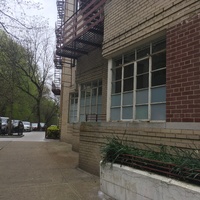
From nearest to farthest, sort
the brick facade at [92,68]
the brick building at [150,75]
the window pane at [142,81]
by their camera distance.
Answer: the brick building at [150,75] → the window pane at [142,81] → the brick facade at [92,68]

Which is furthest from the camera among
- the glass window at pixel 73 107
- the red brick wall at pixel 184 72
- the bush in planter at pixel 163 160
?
the glass window at pixel 73 107

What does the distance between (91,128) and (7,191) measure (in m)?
3.20

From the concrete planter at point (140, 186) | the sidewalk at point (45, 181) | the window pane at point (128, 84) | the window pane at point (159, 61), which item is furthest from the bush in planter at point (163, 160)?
the window pane at point (159, 61)

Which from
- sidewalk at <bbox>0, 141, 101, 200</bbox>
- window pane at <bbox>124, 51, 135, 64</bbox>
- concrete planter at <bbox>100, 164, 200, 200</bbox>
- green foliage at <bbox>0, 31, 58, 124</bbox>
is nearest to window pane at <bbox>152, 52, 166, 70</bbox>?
window pane at <bbox>124, 51, 135, 64</bbox>

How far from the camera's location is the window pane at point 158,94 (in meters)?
6.09

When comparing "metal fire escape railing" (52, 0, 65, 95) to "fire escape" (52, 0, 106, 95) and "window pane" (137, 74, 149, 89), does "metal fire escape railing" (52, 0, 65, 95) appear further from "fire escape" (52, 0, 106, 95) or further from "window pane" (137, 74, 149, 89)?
"window pane" (137, 74, 149, 89)

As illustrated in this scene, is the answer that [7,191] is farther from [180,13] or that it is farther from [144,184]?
[180,13]

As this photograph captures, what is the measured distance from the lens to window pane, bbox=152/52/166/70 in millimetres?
6272

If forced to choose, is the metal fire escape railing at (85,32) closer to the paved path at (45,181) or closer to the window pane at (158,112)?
the window pane at (158,112)

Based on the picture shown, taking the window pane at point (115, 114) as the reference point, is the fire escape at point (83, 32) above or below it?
above

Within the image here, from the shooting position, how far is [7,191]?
6527mm

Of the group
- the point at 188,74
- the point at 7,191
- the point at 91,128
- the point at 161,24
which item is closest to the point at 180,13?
the point at 161,24

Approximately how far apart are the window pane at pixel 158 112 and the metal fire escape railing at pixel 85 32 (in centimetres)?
416

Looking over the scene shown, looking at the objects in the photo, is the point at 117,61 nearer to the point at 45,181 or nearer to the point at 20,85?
the point at 45,181
